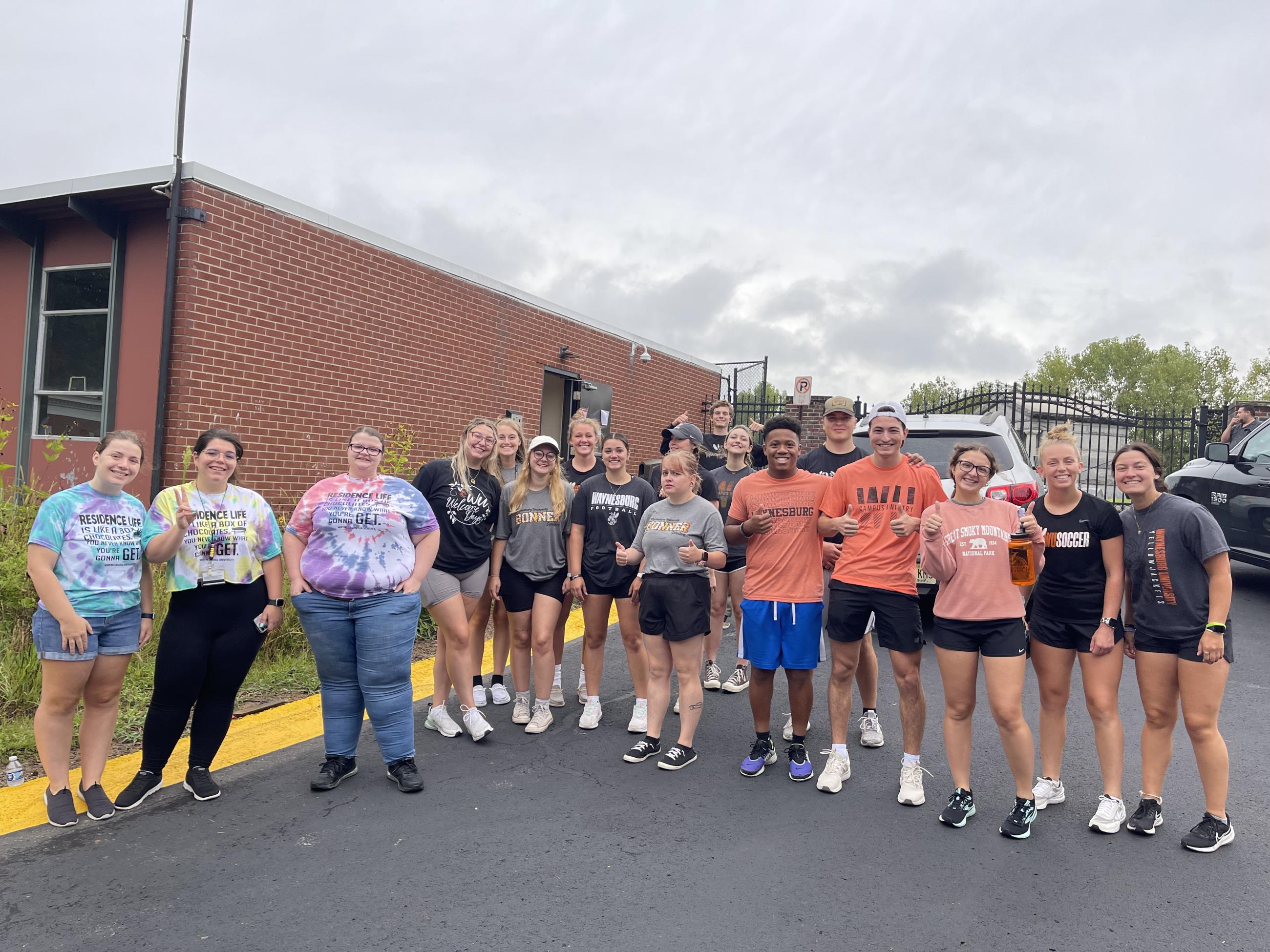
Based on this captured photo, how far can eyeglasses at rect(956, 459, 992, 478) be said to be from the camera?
390 centimetres

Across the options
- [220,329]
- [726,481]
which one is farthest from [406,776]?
[220,329]

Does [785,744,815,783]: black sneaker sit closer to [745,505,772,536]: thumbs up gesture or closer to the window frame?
[745,505,772,536]: thumbs up gesture

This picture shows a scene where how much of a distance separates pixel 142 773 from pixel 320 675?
88 centimetres

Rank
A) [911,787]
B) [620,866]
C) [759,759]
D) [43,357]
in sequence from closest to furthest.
→ [620,866] → [911,787] → [759,759] → [43,357]

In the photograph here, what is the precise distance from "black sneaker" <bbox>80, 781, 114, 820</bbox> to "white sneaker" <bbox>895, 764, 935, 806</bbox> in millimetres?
3653

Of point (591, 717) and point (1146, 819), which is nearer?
point (1146, 819)

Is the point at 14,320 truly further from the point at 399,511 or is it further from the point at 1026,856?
the point at 1026,856

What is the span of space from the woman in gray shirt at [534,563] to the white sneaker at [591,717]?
8.2 inches

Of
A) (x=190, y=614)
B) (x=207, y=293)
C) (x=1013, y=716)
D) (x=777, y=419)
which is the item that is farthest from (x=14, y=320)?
(x=1013, y=716)

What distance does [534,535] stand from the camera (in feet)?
16.7

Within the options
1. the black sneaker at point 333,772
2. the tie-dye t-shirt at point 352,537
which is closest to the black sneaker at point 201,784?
the black sneaker at point 333,772

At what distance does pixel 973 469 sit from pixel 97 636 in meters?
4.07

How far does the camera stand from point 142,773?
387 cm

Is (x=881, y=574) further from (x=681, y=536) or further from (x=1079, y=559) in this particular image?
(x=681, y=536)
